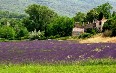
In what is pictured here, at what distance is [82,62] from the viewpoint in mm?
26406

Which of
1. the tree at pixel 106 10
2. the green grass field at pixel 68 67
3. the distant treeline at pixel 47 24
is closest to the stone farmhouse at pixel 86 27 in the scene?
the distant treeline at pixel 47 24

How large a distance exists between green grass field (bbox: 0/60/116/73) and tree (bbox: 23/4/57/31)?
120612 mm

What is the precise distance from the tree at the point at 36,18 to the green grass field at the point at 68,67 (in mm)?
120612

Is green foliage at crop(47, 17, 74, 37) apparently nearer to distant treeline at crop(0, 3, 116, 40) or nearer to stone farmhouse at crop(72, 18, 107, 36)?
distant treeline at crop(0, 3, 116, 40)

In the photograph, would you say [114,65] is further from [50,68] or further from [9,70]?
[9,70]

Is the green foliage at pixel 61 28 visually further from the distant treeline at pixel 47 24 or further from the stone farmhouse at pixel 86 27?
the stone farmhouse at pixel 86 27

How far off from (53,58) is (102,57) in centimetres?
355

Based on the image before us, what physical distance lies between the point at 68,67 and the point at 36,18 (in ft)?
418

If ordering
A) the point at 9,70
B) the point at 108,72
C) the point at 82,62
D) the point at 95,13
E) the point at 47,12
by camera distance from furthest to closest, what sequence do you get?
the point at 47,12 → the point at 95,13 → the point at 82,62 → the point at 9,70 → the point at 108,72

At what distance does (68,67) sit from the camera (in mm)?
24312

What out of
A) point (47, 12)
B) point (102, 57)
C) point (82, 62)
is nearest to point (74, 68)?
point (82, 62)

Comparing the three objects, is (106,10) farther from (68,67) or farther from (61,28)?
(68,67)

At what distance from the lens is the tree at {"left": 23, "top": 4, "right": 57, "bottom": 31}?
148 meters

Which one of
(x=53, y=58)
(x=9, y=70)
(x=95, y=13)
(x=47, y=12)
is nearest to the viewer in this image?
(x=9, y=70)
